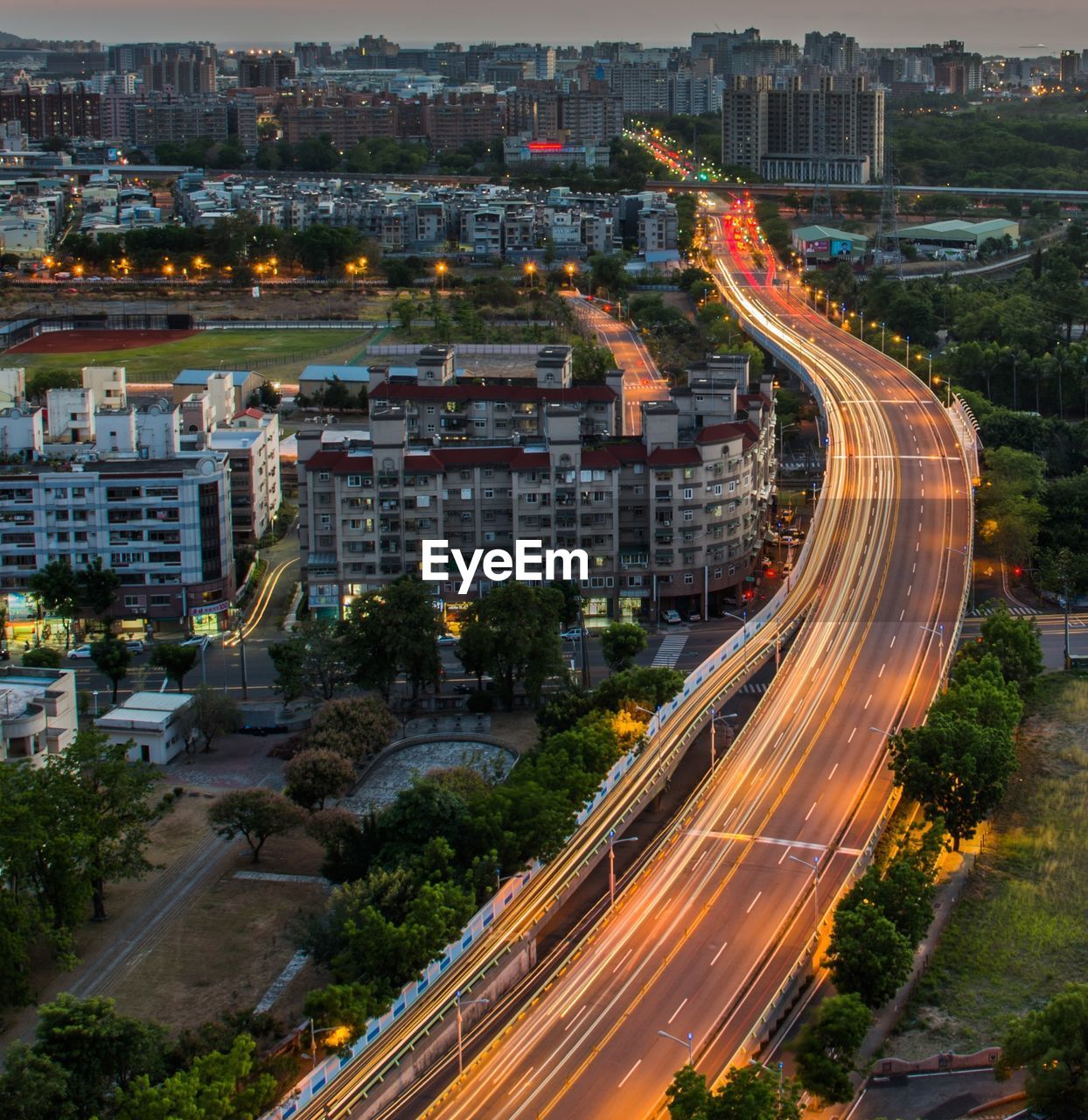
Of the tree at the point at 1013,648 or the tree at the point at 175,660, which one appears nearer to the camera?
the tree at the point at 1013,648

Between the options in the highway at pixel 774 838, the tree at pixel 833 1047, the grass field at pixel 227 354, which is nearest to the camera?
the tree at pixel 833 1047

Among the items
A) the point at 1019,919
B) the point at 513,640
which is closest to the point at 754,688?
the point at 513,640

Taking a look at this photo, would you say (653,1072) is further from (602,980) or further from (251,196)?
(251,196)

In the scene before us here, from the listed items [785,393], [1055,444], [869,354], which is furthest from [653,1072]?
[869,354]

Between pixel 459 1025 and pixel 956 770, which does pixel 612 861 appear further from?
pixel 956 770

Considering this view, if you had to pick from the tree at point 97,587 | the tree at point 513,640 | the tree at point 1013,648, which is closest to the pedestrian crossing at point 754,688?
the tree at point 513,640

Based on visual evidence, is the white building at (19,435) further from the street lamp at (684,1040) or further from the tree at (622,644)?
the street lamp at (684,1040)

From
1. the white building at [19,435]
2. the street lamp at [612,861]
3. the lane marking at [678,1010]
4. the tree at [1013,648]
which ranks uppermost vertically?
the white building at [19,435]

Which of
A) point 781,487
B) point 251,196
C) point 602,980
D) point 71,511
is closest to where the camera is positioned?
point 602,980
